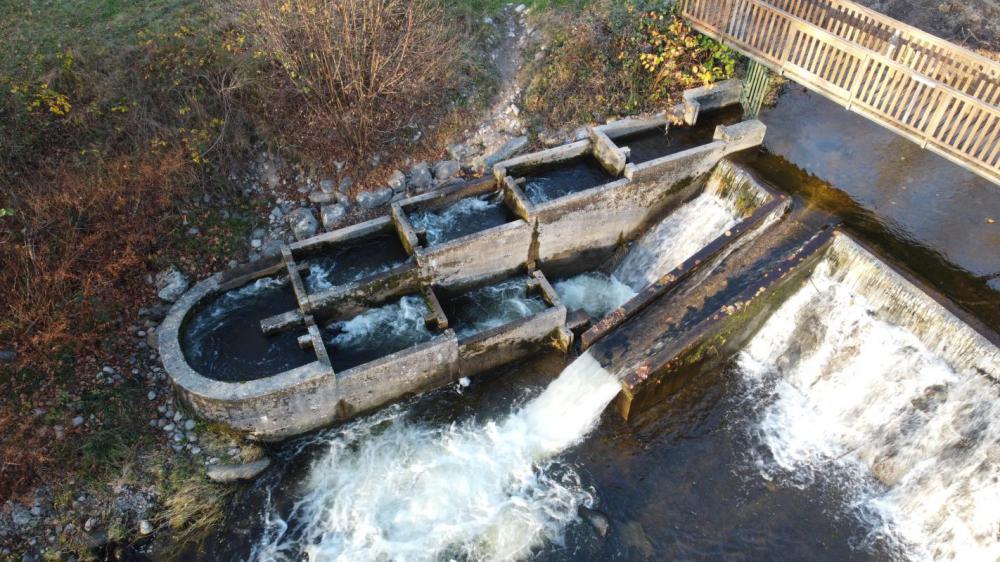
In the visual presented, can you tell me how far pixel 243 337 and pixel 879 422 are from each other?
11625mm

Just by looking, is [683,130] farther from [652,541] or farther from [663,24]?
[652,541]

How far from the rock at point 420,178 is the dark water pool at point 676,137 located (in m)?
4.66

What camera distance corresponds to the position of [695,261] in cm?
1162

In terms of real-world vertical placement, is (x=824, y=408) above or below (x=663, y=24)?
below

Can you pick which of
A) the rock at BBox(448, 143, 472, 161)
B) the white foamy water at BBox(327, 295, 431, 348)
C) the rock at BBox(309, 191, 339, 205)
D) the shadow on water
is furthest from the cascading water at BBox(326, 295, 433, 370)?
the shadow on water

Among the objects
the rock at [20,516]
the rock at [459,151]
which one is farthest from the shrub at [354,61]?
the rock at [20,516]

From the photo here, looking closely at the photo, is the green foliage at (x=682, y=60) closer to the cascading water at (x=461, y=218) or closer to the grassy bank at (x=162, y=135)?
the grassy bank at (x=162, y=135)

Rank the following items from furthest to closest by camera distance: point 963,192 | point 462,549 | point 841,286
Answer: point 963,192
point 841,286
point 462,549

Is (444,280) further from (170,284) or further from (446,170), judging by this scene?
(170,284)

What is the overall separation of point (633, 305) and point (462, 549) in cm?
532

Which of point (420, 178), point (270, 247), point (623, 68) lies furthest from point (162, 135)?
point (623, 68)

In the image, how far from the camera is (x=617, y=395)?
10.7 meters

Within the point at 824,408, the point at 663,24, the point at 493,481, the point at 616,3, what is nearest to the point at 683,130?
the point at 663,24

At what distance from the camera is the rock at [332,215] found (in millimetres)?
13117
